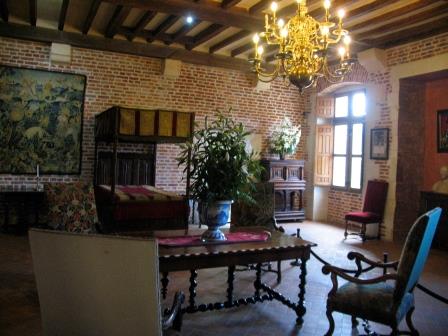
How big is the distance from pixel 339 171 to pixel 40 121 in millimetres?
6308

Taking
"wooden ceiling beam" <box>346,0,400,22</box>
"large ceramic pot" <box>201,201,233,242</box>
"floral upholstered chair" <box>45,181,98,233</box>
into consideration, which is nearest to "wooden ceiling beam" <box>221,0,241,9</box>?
"wooden ceiling beam" <box>346,0,400,22</box>

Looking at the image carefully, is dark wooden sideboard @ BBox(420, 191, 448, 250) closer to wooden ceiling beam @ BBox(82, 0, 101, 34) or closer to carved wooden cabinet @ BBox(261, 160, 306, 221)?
carved wooden cabinet @ BBox(261, 160, 306, 221)

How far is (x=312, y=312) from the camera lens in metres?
3.90

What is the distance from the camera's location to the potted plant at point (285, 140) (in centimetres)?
917

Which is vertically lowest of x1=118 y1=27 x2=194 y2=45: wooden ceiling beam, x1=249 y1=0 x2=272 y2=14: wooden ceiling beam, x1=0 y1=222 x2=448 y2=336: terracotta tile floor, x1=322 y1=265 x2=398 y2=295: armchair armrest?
x1=0 y1=222 x2=448 y2=336: terracotta tile floor

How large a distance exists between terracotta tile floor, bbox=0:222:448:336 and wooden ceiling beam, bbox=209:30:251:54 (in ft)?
13.1

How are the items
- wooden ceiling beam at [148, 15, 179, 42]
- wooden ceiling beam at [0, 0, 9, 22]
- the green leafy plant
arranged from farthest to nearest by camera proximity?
wooden ceiling beam at [148, 15, 179, 42]
wooden ceiling beam at [0, 0, 9, 22]
the green leafy plant

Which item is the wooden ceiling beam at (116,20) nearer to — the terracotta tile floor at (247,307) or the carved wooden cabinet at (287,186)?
the terracotta tile floor at (247,307)

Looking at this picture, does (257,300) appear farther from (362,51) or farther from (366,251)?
(362,51)

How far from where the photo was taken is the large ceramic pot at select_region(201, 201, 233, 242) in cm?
350

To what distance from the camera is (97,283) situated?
6.61 ft

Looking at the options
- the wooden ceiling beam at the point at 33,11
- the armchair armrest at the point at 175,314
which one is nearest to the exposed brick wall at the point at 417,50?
the wooden ceiling beam at the point at 33,11

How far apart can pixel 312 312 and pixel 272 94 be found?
6508mm

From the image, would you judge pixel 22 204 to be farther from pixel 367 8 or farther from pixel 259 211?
pixel 367 8
